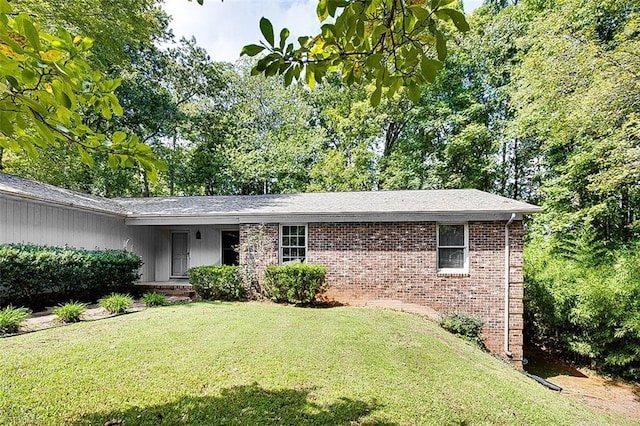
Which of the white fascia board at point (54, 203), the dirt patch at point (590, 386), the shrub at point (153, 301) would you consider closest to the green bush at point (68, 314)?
the shrub at point (153, 301)

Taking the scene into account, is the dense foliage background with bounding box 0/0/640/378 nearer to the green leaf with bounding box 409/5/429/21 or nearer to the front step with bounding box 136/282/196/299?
the front step with bounding box 136/282/196/299

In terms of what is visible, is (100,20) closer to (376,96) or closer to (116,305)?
(116,305)

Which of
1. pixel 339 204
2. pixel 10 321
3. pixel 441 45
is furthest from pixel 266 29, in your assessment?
pixel 339 204

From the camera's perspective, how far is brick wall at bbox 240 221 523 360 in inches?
375

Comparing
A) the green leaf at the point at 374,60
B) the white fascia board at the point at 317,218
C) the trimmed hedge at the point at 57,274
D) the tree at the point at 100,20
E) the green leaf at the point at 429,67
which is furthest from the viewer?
the tree at the point at 100,20

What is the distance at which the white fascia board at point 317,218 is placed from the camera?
980 centimetres

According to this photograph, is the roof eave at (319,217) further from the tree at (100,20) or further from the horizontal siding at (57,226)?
the tree at (100,20)

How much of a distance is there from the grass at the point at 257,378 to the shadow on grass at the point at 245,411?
0.04 feet

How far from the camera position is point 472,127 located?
1766 cm

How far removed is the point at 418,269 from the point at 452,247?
1162 mm

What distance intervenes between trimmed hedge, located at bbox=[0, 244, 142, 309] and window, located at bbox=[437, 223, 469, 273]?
9.79 metres

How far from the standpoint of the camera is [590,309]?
9086 millimetres

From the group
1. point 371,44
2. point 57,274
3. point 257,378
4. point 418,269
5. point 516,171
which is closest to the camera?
point 371,44

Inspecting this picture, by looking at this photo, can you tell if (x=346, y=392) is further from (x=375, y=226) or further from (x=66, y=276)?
(x=66, y=276)
